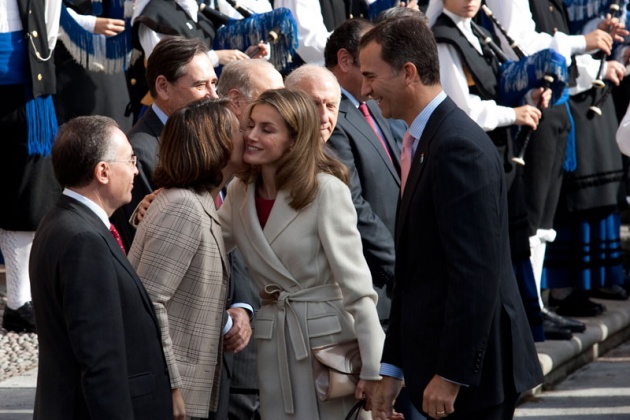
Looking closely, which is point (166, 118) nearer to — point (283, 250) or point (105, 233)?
point (283, 250)

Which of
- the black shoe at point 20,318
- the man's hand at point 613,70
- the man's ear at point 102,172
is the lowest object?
the black shoe at point 20,318

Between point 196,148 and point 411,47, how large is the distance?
0.73 metres

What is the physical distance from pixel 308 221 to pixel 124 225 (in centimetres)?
84

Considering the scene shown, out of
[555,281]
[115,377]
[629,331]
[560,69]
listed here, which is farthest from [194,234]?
[629,331]

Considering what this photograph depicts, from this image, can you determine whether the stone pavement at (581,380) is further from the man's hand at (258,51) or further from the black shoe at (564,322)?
the man's hand at (258,51)

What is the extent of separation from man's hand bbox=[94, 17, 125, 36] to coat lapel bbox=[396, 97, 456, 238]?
3180 mm

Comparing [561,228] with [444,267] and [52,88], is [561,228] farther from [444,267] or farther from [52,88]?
[444,267]

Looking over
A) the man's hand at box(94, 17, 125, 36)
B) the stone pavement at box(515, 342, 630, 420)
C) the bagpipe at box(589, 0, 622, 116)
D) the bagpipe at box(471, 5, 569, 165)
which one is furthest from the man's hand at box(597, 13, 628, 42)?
the man's hand at box(94, 17, 125, 36)

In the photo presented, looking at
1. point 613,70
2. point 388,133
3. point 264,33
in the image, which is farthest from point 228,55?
point 613,70

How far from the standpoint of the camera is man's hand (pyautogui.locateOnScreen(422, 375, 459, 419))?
3270 millimetres

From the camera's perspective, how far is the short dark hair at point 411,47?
3.46 meters

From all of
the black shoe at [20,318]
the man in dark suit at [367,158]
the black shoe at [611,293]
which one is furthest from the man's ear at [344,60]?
the black shoe at [611,293]

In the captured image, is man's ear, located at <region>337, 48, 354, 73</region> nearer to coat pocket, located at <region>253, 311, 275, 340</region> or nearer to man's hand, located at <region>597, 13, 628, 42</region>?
coat pocket, located at <region>253, 311, 275, 340</region>

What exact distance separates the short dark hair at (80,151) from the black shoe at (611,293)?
556 cm
